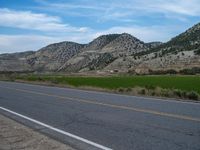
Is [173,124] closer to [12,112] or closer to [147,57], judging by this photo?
[12,112]

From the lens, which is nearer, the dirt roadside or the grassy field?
the dirt roadside

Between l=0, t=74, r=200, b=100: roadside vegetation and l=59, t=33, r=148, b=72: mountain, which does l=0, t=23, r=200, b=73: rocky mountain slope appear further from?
l=0, t=74, r=200, b=100: roadside vegetation

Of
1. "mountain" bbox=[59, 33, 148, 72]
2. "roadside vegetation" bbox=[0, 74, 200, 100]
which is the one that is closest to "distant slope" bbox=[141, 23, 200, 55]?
"mountain" bbox=[59, 33, 148, 72]

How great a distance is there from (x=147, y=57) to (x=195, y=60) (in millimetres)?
28433

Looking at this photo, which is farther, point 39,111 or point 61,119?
point 39,111

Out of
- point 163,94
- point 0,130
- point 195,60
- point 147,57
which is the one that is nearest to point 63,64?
point 147,57

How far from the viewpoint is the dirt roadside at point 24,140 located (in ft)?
28.9

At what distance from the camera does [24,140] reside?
9.77 metres

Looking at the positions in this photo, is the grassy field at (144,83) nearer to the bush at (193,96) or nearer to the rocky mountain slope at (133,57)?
the bush at (193,96)

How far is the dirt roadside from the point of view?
8.82m

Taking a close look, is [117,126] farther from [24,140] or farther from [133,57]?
[133,57]

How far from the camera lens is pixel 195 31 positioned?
15562 cm

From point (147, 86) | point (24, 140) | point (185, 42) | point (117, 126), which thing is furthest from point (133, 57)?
point (24, 140)

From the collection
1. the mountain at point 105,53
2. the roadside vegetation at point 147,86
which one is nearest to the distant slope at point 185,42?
the mountain at point 105,53
